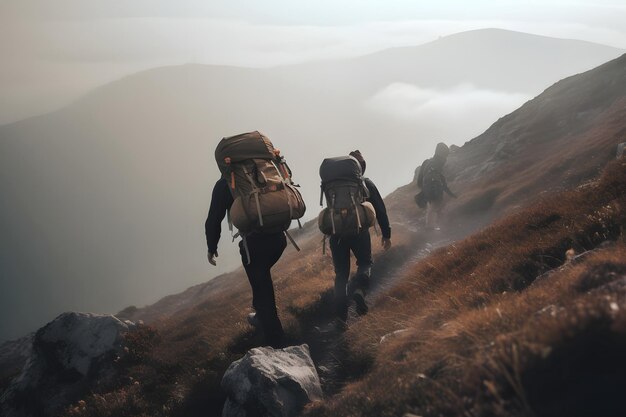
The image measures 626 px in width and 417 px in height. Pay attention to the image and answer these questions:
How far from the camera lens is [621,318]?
109 inches

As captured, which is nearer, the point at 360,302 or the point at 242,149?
the point at 242,149

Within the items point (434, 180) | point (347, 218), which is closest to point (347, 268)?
point (347, 218)

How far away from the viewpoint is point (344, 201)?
8.34 metres

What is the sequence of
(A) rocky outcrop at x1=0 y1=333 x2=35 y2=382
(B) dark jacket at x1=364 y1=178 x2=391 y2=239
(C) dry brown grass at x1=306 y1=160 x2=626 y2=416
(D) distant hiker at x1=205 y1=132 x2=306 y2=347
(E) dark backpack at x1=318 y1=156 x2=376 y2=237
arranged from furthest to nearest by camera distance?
(A) rocky outcrop at x1=0 y1=333 x2=35 y2=382 → (B) dark jacket at x1=364 y1=178 x2=391 y2=239 → (E) dark backpack at x1=318 y1=156 x2=376 y2=237 → (D) distant hiker at x1=205 y1=132 x2=306 y2=347 → (C) dry brown grass at x1=306 y1=160 x2=626 y2=416

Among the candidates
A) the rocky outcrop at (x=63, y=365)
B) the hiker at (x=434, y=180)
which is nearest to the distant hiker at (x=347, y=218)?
the rocky outcrop at (x=63, y=365)

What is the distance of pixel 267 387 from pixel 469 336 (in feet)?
10.1

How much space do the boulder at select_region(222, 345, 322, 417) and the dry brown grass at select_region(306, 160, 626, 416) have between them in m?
0.38

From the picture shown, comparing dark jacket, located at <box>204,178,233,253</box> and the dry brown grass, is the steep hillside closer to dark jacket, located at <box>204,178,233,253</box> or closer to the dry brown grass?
the dry brown grass

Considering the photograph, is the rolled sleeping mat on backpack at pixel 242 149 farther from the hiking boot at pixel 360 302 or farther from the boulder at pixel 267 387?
the hiking boot at pixel 360 302

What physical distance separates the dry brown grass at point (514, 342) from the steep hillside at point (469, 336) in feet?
0.04

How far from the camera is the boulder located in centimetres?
556

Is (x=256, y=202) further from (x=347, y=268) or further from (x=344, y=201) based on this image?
(x=347, y=268)

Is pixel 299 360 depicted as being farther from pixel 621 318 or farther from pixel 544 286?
pixel 621 318

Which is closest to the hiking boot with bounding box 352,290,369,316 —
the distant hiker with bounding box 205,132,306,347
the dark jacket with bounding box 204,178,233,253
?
the distant hiker with bounding box 205,132,306,347
